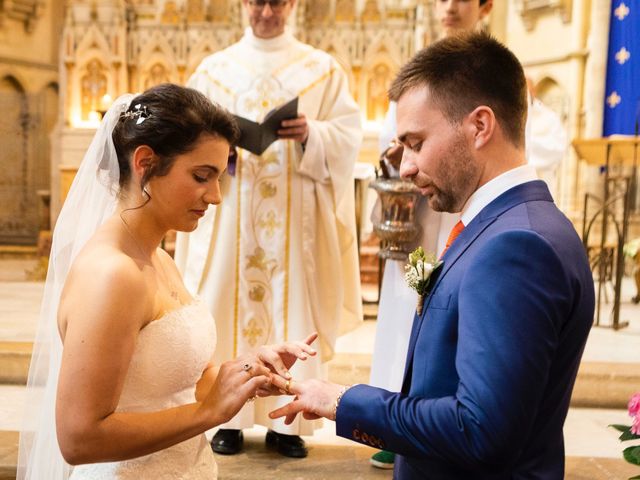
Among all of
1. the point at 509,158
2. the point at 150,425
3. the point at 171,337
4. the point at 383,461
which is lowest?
the point at 383,461

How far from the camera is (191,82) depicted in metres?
3.71

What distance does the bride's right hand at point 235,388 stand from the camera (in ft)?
5.71

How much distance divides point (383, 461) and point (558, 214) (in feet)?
7.44

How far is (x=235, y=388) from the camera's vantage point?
1.76m

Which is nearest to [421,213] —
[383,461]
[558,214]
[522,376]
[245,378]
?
[383,461]

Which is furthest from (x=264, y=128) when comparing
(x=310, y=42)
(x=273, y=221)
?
(x=310, y=42)

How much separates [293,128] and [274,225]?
0.53 meters

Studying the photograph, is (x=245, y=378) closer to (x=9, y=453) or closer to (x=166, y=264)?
(x=166, y=264)

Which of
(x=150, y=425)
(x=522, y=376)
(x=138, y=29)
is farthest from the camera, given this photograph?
(x=138, y=29)

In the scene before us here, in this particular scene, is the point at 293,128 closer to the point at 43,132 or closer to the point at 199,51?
the point at 199,51

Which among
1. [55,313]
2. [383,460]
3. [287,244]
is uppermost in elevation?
[287,244]

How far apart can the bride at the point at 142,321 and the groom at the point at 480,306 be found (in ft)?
1.26

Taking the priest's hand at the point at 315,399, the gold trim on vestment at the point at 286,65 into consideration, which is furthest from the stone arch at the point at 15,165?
the priest's hand at the point at 315,399

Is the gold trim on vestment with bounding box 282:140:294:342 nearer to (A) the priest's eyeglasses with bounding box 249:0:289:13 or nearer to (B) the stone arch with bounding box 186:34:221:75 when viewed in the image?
(A) the priest's eyeglasses with bounding box 249:0:289:13
